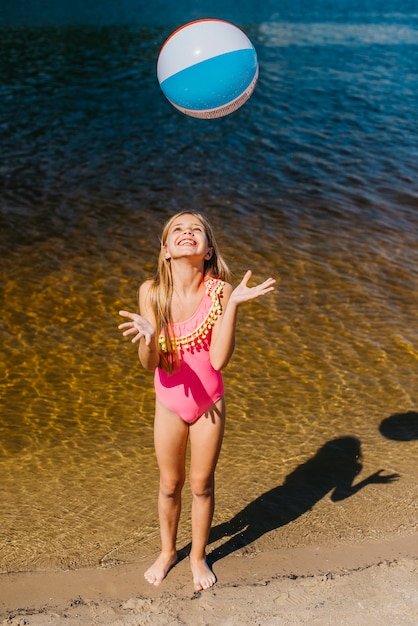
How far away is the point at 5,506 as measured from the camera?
450 cm

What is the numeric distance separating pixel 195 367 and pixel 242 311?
3401 mm

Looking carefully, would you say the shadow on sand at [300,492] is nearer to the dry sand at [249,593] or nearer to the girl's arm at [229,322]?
the dry sand at [249,593]

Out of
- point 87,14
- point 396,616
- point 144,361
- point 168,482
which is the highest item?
point 144,361

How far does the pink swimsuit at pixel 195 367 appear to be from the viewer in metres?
3.61

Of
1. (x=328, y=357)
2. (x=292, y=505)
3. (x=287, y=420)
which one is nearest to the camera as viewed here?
(x=292, y=505)

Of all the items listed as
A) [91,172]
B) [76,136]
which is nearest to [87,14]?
[76,136]

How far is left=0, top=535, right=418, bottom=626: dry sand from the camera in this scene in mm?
3533

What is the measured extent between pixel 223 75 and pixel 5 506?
284 cm

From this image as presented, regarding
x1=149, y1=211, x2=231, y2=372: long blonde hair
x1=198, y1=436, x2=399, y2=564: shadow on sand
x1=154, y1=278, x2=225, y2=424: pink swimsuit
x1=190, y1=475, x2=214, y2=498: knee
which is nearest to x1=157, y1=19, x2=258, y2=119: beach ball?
x1=149, y1=211, x2=231, y2=372: long blonde hair

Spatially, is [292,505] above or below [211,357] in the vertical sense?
below

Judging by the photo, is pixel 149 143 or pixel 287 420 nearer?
pixel 287 420

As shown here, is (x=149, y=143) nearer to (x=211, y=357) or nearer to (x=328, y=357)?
(x=328, y=357)

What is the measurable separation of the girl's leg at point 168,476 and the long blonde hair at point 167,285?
27cm

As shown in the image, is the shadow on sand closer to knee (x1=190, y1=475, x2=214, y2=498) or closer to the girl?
knee (x1=190, y1=475, x2=214, y2=498)
